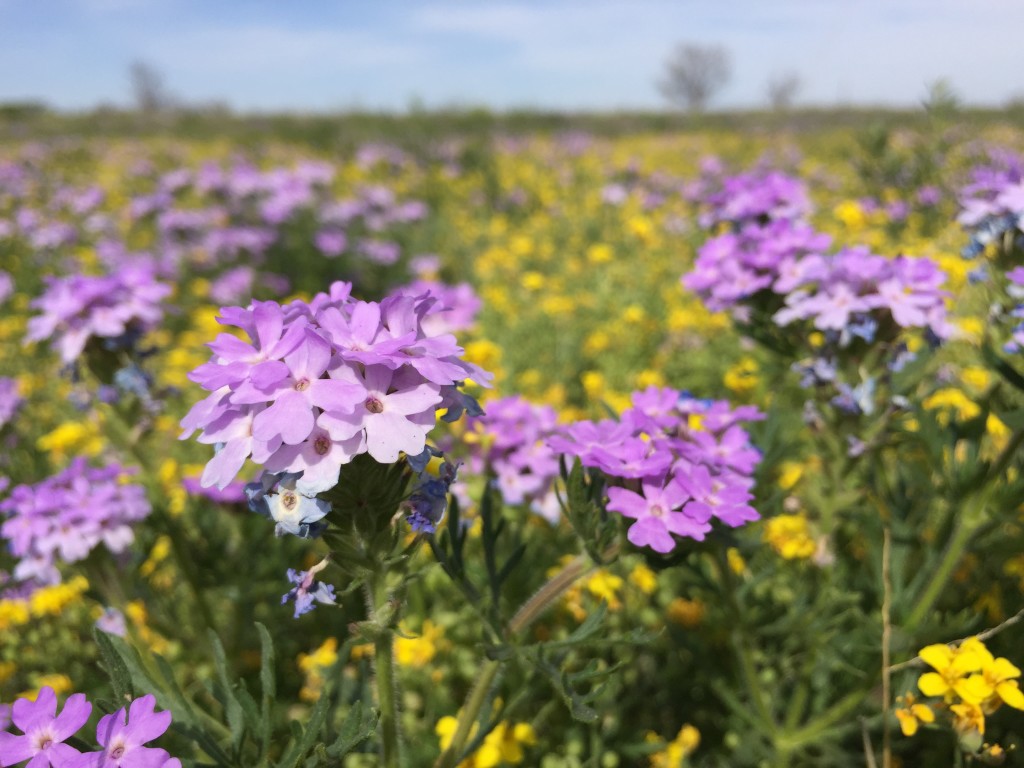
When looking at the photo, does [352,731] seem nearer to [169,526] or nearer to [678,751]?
[678,751]

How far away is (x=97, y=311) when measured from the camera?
9.17ft

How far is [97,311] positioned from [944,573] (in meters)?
3.33

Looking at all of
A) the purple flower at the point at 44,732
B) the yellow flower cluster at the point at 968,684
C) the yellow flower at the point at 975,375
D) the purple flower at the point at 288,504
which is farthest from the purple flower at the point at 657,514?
the yellow flower at the point at 975,375

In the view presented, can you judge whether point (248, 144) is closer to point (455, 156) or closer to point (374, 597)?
point (455, 156)

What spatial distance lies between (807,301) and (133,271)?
2.76m

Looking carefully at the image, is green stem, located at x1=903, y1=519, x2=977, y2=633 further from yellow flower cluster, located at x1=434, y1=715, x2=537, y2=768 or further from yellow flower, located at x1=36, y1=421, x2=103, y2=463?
yellow flower, located at x1=36, y1=421, x2=103, y2=463

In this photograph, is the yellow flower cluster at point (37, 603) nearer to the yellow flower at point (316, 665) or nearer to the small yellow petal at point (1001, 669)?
the yellow flower at point (316, 665)

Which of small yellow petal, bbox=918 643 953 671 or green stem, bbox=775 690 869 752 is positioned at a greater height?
small yellow petal, bbox=918 643 953 671

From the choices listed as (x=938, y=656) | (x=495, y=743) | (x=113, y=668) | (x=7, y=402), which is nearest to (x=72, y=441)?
(x=7, y=402)

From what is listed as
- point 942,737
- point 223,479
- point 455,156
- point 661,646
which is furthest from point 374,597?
point 455,156

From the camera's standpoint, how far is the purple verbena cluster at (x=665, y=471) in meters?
1.53

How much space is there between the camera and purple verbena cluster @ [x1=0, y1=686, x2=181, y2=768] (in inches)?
48.6

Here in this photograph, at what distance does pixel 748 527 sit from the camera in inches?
91.0

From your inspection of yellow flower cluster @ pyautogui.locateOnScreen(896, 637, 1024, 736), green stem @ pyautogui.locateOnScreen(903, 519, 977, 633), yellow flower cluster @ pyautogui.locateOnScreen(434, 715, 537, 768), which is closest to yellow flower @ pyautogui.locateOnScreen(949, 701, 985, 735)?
yellow flower cluster @ pyautogui.locateOnScreen(896, 637, 1024, 736)
